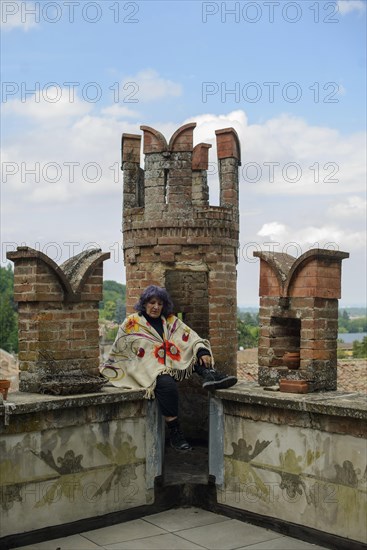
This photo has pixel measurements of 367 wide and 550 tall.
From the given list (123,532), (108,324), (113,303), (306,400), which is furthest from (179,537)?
(113,303)

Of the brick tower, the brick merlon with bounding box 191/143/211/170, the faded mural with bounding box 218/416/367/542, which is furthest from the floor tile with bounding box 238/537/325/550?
the brick merlon with bounding box 191/143/211/170

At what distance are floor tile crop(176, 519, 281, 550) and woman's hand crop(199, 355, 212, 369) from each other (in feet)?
4.79

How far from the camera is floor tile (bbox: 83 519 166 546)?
6.01 metres

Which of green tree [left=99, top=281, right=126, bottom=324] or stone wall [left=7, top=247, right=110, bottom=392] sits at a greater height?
green tree [left=99, top=281, right=126, bottom=324]

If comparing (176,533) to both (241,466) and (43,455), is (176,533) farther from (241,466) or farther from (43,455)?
(43,455)

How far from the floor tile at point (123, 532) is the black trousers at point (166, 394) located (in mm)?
1052

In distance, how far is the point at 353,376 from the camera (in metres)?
20.5

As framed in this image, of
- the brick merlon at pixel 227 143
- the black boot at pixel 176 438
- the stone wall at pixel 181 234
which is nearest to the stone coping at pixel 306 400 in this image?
the black boot at pixel 176 438

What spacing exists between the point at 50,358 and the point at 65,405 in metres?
0.62

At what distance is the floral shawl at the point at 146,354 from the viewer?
682cm

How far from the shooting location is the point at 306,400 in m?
5.90

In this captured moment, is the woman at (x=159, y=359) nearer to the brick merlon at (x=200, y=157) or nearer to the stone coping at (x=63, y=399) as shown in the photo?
the stone coping at (x=63, y=399)

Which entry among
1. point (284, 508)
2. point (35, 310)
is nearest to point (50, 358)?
point (35, 310)

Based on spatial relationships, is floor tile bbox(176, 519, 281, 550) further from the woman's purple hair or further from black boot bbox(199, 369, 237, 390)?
the woman's purple hair
